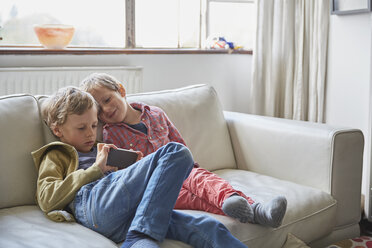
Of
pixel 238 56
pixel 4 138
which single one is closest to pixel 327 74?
pixel 238 56

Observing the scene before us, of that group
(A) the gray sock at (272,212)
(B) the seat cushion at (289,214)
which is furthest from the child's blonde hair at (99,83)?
(A) the gray sock at (272,212)

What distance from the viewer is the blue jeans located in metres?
1.47

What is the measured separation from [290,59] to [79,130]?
196cm

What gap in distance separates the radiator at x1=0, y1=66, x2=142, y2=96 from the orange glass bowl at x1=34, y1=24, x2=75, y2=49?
0.21 meters

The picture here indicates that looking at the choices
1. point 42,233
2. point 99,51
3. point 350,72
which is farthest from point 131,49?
point 42,233

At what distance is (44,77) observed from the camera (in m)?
2.67

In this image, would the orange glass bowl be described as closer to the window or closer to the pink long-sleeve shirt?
the window

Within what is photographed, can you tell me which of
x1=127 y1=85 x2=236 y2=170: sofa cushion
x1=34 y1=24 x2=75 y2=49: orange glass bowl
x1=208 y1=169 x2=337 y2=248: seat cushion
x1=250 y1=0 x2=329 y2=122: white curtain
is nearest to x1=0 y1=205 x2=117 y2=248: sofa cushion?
x1=208 y1=169 x2=337 y2=248: seat cushion

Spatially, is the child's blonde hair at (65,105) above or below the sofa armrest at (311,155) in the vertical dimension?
above

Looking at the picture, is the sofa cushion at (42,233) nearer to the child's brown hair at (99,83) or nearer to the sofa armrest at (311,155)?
the child's brown hair at (99,83)

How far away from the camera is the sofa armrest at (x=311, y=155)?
6.64 feet

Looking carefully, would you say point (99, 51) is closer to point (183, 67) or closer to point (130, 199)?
point (183, 67)

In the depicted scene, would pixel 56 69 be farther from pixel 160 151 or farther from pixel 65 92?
pixel 160 151

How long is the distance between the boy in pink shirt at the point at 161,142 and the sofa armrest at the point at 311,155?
43 centimetres
